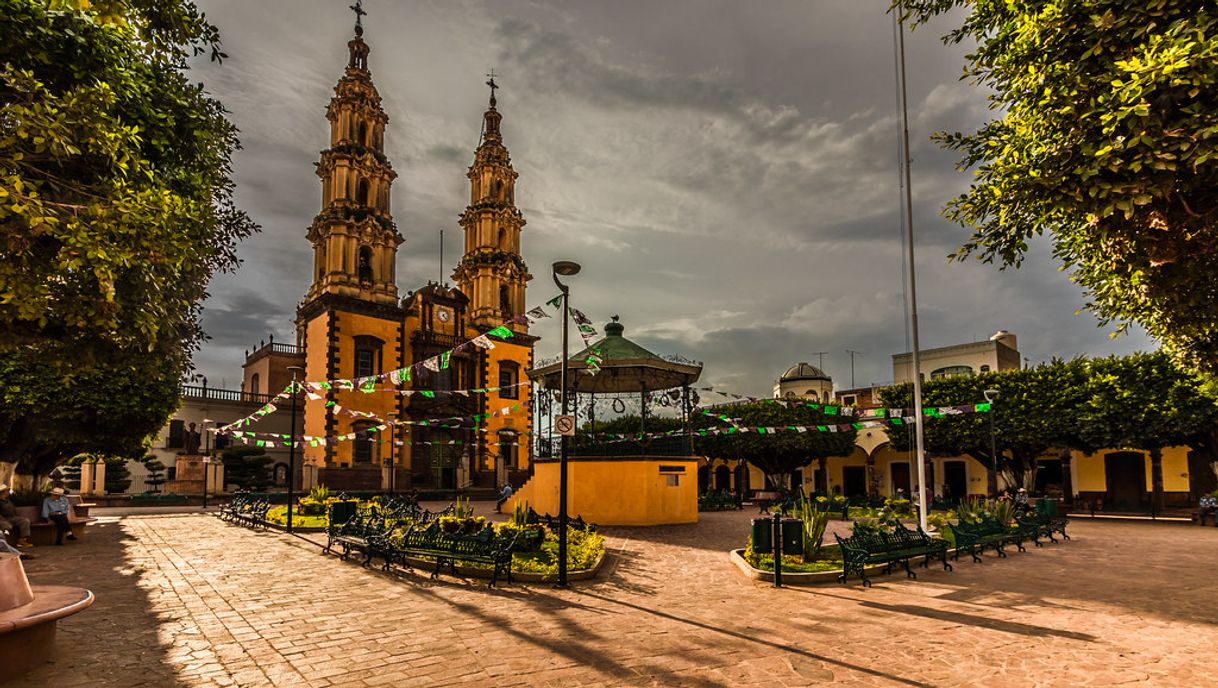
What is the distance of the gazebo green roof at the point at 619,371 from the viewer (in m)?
23.0

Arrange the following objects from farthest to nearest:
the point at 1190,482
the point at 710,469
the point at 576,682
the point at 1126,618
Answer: the point at 710,469 → the point at 1190,482 → the point at 1126,618 → the point at 576,682

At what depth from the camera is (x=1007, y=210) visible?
25.9 ft

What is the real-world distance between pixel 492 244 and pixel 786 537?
40685 mm

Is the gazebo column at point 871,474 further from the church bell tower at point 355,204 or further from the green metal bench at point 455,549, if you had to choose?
the green metal bench at point 455,549

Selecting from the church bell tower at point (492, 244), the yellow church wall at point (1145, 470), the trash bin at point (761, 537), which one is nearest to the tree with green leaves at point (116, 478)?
the church bell tower at point (492, 244)

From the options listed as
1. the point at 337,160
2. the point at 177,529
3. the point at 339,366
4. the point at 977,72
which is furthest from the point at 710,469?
the point at 977,72

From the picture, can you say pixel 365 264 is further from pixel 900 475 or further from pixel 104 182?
pixel 900 475

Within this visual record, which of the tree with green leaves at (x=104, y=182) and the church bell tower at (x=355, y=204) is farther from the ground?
the church bell tower at (x=355, y=204)

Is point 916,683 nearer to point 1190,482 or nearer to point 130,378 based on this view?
point 130,378

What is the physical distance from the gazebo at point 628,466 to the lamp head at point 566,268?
9680 mm

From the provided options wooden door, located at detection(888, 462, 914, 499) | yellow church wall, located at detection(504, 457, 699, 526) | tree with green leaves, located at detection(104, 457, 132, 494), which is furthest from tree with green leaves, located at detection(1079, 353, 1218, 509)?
tree with green leaves, located at detection(104, 457, 132, 494)

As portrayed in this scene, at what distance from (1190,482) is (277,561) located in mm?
39208

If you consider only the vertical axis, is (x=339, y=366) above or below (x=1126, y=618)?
above

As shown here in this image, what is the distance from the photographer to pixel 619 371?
24.7m
